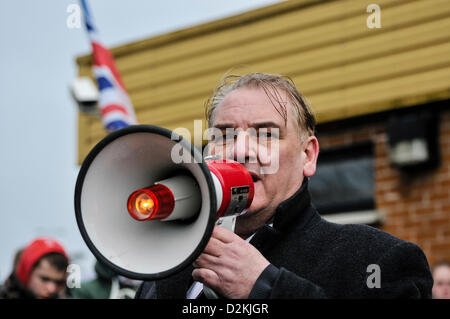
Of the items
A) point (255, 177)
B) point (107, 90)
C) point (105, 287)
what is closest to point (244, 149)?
point (255, 177)

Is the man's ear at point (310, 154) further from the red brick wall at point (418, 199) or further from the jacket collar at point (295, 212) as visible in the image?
Answer: the red brick wall at point (418, 199)

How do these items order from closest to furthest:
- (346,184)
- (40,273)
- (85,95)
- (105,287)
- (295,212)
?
(295,212), (105,287), (40,273), (346,184), (85,95)

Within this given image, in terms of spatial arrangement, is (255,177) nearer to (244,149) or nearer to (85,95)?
(244,149)

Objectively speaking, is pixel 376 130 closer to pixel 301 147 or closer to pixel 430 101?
pixel 430 101

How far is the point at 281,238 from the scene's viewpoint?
6.53 feet

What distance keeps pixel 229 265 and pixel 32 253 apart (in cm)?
288

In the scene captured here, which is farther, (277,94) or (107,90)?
(107,90)

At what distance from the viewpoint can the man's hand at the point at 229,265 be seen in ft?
5.29

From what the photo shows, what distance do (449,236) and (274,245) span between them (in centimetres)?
333

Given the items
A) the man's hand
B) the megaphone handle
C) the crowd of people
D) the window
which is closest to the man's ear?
the megaphone handle

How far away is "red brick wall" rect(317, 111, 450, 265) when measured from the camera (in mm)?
4996

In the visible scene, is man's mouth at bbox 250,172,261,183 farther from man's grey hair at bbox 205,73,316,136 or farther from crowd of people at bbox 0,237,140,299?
crowd of people at bbox 0,237,140,299

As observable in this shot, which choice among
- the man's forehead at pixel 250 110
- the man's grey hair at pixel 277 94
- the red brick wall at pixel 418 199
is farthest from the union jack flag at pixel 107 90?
the man's forehead at pixel 250 110

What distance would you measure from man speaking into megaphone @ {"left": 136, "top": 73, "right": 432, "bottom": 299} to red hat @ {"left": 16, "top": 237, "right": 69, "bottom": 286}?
6.99ft
